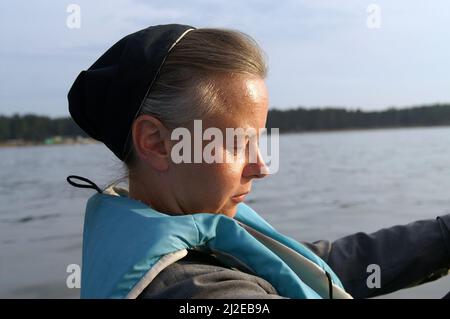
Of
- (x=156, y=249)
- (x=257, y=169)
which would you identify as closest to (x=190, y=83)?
→ (x=257, y=169)

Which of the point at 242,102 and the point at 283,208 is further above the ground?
the point at 242,102

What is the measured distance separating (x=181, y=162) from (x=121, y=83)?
25 centimetres

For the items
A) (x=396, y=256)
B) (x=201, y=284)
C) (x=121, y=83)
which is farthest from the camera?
(x=396, y=256)

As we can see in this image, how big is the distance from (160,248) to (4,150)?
106 ft

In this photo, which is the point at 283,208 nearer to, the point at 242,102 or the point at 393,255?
the point at 393,255

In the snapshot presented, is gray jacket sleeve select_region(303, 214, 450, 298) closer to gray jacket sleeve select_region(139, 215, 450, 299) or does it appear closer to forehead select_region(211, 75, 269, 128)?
gray jacket sleeve select_region(139, 215, 450, 299)

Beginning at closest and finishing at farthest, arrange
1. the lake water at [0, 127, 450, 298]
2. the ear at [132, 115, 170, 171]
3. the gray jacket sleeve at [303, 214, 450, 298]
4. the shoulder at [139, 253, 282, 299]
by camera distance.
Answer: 1. the shoulder at [139, 253, 282, 299]
2. the ear at [132, 115, 170, 171]
3. the gray jacket sleeve at [303, 214, 450, 298]
4. the lake water at [0, 127, 450, 298]

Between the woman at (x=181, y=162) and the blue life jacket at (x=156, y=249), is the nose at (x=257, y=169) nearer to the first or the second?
the woman at (x=181, y=162)

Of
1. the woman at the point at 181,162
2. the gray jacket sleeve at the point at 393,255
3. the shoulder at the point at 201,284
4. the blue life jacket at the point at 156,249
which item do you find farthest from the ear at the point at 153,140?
the gray jacket sleeve at the point at 393,255

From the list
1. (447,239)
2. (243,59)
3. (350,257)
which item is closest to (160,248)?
(243,59)

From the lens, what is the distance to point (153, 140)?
1515mm

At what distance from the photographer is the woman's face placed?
147cm

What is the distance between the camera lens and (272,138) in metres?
1.79

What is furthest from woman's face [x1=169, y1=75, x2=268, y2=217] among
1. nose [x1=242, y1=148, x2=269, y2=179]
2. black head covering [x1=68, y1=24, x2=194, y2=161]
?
black head covering [x1=68, y1=24, x2=194, y2=161]
